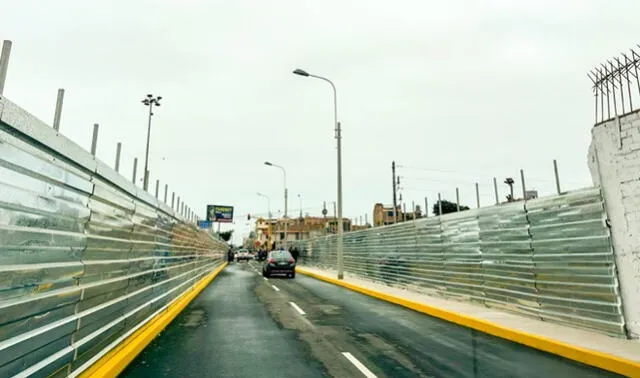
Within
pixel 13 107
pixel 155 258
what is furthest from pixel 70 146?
pixel 155 258

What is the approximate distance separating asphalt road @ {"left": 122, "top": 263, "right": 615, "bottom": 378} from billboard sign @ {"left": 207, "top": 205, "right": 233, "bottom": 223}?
7442 centimetres

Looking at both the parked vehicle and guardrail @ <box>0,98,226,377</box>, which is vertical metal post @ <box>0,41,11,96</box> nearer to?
guardrail @ <box>0,98,226,377</box>

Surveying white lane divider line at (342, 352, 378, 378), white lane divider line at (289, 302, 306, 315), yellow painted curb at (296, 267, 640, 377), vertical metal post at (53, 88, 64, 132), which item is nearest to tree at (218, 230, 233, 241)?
white lane divider line at (289, 302, 306, 315)

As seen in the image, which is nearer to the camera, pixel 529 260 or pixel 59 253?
pixel 59 253

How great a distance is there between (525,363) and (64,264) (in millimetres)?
6010

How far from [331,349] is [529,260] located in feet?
16.5

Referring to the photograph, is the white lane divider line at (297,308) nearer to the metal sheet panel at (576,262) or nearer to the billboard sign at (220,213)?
the metal sheet panel at (576,262)

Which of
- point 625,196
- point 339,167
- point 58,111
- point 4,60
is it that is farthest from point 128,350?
point 339,167

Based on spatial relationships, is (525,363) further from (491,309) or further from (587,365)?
(491,309)

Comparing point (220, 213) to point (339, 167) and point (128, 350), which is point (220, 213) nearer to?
point (339, 167)

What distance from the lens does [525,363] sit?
235 inches

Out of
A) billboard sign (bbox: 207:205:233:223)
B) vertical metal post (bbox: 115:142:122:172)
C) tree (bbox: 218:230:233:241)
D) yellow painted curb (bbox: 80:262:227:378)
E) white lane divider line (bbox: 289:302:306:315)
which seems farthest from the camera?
tree (bbox: 218:230:233:241)

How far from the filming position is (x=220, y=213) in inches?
3319

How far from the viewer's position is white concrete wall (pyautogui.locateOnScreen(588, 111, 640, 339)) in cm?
671
